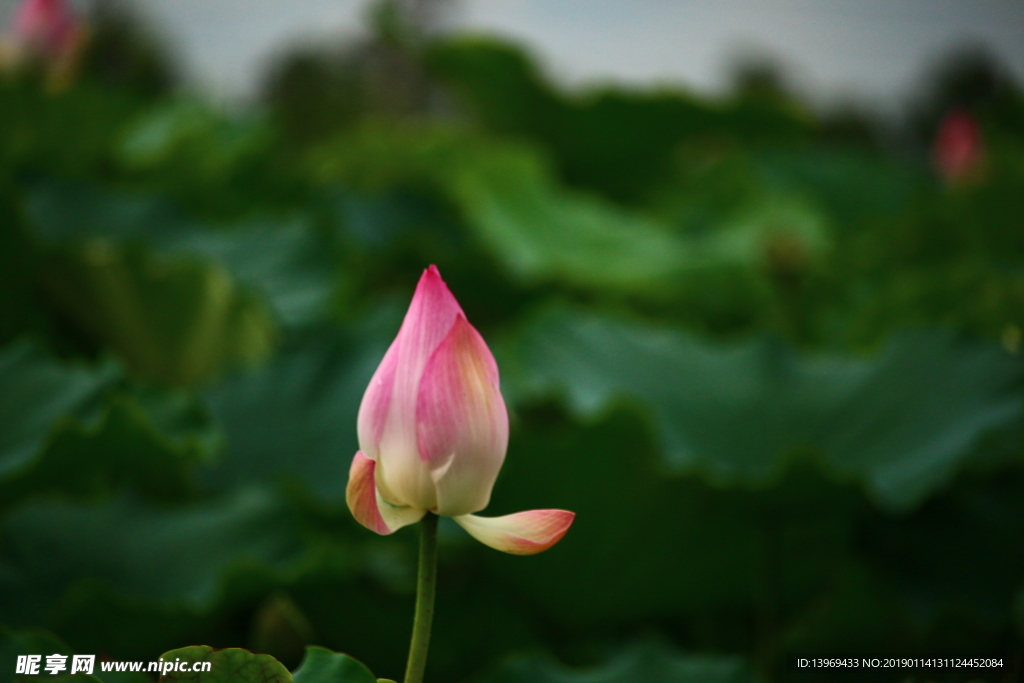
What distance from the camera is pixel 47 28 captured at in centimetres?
A: 115

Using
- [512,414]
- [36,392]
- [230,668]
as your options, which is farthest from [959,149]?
[230,668]

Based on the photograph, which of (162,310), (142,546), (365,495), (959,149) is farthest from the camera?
(959,149)

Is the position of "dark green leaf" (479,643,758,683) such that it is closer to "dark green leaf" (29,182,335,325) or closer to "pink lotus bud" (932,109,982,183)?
"dark green leaf" (29,182,335,325)

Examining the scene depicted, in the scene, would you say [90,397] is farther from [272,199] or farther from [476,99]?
[476,99]

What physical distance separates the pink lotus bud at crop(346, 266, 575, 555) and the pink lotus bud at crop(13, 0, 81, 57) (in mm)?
1062

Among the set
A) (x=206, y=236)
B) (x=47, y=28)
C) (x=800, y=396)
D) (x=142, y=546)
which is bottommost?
(x=142, y=546)

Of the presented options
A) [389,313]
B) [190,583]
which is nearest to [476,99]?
[389,313]

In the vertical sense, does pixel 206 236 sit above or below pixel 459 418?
above

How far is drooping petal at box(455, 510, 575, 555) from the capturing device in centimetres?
29

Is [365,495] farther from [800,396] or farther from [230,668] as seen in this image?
[800,396]

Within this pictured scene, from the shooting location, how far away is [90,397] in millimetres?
616

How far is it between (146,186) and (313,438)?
1.89 ft

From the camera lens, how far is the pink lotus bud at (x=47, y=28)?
3.73 ft

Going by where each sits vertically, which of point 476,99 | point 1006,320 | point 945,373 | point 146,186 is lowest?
point 945,373
